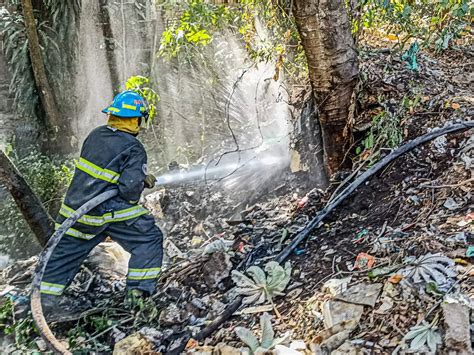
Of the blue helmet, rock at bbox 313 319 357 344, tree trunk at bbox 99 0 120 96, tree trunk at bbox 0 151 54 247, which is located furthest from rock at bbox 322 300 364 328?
tree trunk at bbox 99 0 120 96

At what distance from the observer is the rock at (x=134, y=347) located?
8.93 feet

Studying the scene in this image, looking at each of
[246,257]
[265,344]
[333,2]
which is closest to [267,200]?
[246,257]

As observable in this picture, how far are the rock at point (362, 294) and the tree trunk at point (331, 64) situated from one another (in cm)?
173

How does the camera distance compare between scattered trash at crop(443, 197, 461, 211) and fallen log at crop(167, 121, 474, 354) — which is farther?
fallen log at crop(167, 121, 474, 354)

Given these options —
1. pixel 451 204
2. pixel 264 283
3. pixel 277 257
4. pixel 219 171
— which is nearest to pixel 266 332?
pixel 264 283

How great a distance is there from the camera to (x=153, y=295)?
11.5 feet

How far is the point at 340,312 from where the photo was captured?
7.47 feet

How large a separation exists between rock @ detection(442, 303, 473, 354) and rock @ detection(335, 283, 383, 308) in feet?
1.23

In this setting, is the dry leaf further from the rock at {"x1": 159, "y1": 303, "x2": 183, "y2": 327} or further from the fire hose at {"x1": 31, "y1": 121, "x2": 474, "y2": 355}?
the rock at {"x1": 159, "y1": 303, "x2": 183, "y2": 327}

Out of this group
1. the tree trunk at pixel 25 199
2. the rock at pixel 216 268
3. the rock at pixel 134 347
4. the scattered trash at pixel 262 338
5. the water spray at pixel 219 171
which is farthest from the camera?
the water spray at pixel 219 171

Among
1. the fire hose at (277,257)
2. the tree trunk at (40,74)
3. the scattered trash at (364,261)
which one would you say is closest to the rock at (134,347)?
the fire hose at (277,257)

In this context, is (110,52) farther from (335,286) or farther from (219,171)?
(335,286)

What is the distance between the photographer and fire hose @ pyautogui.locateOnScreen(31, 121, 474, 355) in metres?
2.74

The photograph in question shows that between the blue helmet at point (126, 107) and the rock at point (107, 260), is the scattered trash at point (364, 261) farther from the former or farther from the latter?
the rock at point (107, 260)
